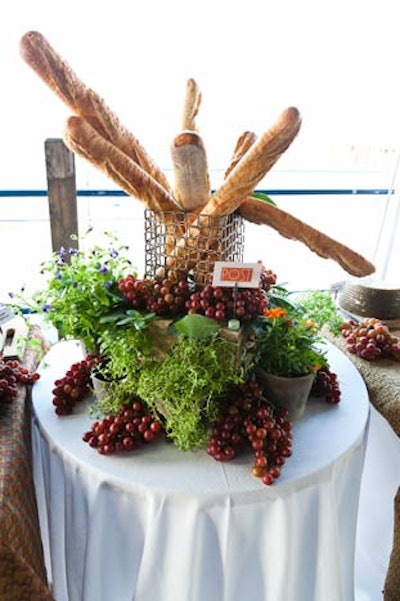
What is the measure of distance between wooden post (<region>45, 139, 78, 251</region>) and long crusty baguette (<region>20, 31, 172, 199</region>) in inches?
22.9

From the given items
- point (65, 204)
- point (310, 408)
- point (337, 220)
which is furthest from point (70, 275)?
point (337, 220)

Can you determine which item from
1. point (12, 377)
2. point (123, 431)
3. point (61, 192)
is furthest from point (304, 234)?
point (61, 192)

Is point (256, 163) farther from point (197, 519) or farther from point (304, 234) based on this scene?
point (197, 519)

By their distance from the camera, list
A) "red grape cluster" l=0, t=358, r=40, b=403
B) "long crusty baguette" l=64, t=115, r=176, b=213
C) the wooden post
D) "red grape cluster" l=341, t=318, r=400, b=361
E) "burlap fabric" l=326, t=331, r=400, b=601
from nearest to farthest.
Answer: "long crusty baguette" l=64, t=115, r=176, b=213 < "red grape cluster" l=0, t=358, r=40, b=403 < "burlap fabric" l=326, t=331, r=400, b=601 < "red grape cluster" l=341, t=318, r=400, b=361 < the wooden post

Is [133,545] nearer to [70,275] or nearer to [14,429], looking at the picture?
[14,429]

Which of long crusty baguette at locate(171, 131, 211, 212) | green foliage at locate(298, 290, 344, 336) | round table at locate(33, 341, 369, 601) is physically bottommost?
round table at locate(33, 341, 369, 601)

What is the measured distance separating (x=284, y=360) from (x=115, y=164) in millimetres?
456

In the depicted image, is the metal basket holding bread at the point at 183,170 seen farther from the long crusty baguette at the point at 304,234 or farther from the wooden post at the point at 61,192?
the wooden post at the point at 61,192

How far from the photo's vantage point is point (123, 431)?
0.76 metres

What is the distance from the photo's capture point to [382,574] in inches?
44.1

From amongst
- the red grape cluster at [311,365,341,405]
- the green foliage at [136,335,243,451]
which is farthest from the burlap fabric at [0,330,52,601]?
the red grape cluster at [311,365,341,405]

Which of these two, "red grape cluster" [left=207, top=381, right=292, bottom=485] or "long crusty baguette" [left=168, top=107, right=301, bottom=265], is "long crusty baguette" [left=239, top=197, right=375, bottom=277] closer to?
"long crusty baguette" [left=168, top=107, right=301, bottom=265]

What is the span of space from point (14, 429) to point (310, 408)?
0.56 m

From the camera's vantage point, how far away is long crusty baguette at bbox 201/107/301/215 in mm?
706
